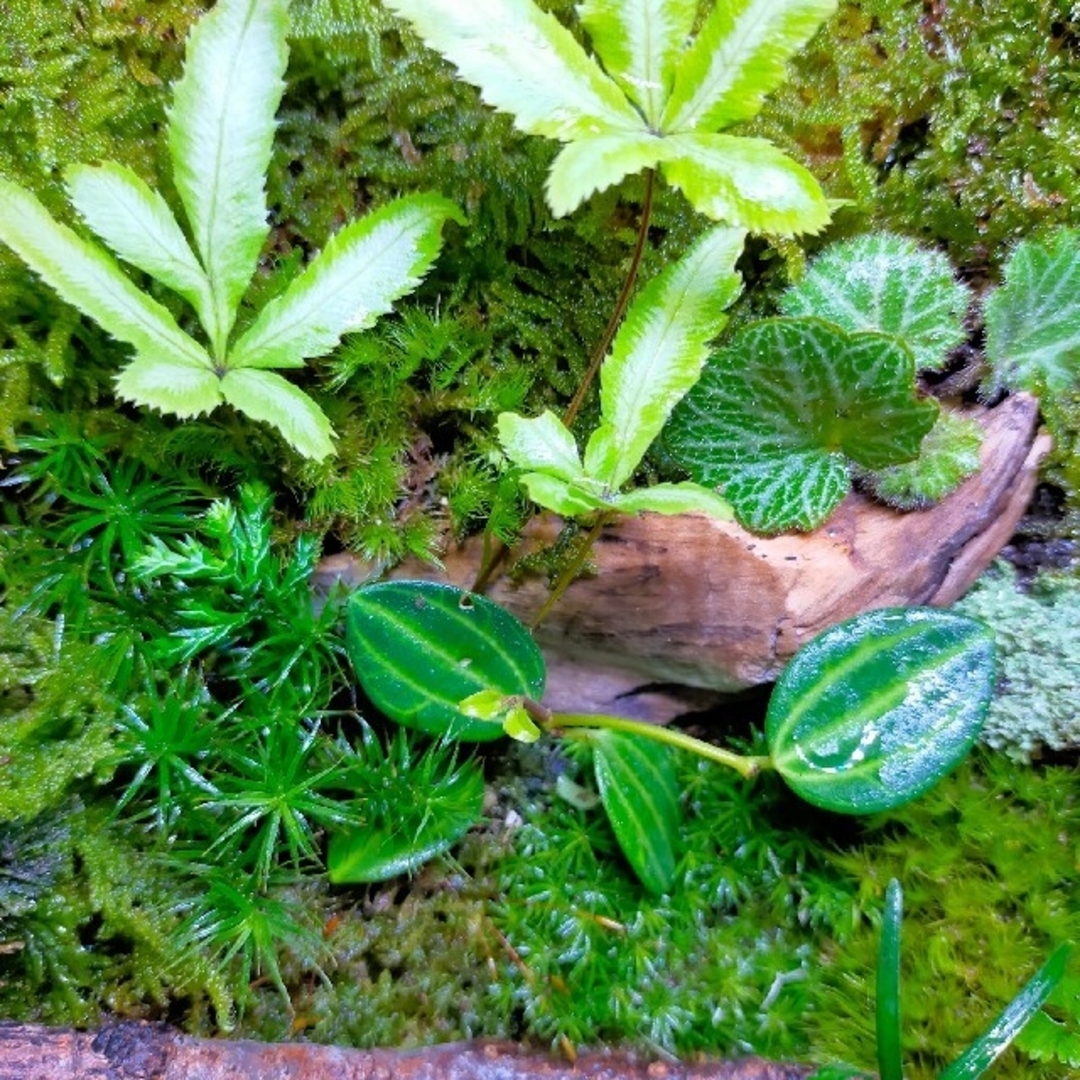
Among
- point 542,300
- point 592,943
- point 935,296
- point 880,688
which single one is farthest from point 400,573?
point 935,296

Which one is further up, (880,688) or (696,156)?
(696,156)

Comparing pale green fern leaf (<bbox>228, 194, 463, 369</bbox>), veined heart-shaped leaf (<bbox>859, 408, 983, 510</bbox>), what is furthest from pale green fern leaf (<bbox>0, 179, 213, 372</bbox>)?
veined heart-shaped leaf (<bbox>859, 408, 983, 510</bbox>)

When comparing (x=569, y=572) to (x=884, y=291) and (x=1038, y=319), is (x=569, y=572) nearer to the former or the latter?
(x=884, y=291)

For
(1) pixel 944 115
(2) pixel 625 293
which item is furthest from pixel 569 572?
(1) pixel 944 115

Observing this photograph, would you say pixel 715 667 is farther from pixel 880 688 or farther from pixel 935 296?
pixel 935 296

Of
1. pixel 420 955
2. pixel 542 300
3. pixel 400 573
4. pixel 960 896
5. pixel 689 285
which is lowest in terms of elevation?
pixel 420 955

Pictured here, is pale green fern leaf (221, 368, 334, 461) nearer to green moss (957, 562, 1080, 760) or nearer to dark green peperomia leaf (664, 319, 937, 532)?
dark green peperomia leaf (664, 319, 937, 532)

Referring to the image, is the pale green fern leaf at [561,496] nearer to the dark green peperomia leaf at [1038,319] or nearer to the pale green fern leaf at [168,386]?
the pale green fern leaf at [168,386]
